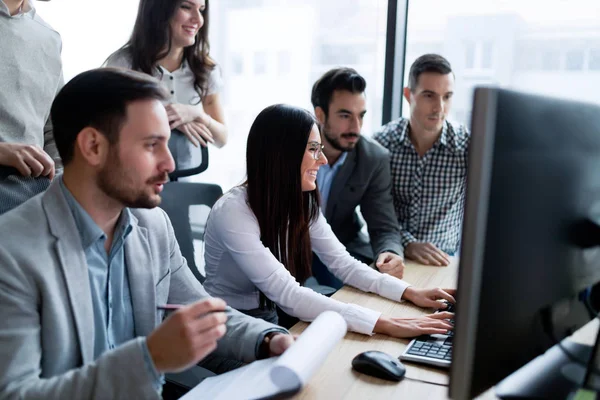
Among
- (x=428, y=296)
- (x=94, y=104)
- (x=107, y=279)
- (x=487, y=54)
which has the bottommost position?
(x=428, y=296)

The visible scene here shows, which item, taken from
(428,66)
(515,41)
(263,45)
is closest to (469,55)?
(515,41)

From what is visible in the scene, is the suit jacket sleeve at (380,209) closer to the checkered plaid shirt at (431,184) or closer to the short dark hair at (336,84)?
the checkered plaid shirt at (431,184)

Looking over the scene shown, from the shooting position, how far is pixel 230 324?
124 cm

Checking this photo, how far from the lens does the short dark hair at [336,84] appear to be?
2.36 meters

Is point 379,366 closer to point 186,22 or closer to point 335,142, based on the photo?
point 335,142

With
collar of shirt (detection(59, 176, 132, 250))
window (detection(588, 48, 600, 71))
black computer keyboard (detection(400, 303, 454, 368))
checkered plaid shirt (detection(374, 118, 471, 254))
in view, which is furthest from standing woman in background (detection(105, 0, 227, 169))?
window (detection(588, 48, 600, 71))

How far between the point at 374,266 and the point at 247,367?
95cm

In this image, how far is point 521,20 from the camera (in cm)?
246

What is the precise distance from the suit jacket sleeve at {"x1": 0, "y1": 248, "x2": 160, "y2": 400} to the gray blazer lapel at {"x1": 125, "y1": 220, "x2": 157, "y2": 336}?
0.89 ft

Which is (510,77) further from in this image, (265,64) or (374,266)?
(265,64)

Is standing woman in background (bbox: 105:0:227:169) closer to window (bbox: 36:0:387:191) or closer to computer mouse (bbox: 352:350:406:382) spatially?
window (bbox: 36:0:387:191)

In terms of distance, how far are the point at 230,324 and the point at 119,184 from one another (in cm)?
40

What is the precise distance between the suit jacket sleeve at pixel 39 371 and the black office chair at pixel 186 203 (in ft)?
3.26

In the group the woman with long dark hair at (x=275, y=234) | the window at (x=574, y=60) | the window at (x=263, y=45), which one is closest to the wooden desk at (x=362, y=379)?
the woman with long dark hair at (x=275, y=234)
